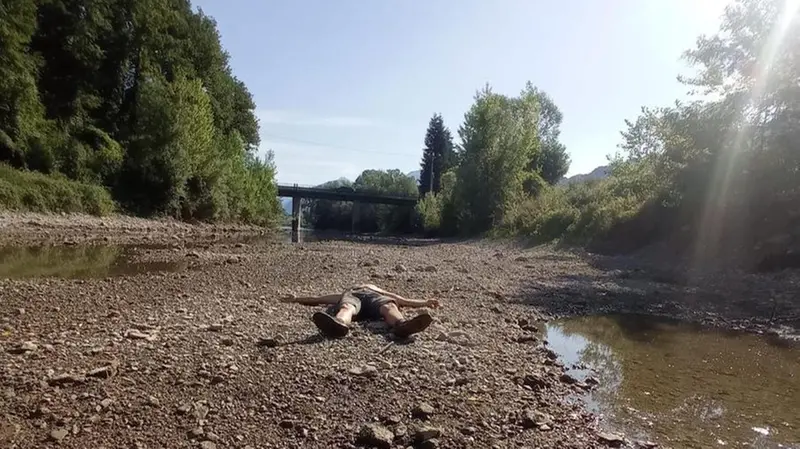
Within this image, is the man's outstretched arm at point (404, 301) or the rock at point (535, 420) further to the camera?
the man's outstretched arm at point (404, 301)

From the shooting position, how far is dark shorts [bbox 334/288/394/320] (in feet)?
26.4

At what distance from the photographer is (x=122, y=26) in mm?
43406

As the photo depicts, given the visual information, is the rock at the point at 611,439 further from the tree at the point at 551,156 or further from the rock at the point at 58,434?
the tree at the point at 551,156

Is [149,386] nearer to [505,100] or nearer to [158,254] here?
[158,254]

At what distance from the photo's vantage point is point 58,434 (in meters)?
3.82

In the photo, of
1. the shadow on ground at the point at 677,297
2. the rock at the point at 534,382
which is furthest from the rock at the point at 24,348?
the shadow on ground at the point at 677,297

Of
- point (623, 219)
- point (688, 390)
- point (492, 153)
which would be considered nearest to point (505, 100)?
point (492, 153)

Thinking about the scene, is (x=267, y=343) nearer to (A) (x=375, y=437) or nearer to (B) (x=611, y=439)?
(A) (x=375, y=437)

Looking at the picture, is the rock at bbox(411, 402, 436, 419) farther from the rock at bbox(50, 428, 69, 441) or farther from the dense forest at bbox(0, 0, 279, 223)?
the dense forest at bbox(0, 0, 279, 223)

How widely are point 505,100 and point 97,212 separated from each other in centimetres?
3535

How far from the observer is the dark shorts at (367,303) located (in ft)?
26.4

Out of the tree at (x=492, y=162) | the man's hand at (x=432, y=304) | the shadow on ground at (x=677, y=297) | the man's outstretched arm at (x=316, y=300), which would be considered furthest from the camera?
the tree at (x=492, y=162)

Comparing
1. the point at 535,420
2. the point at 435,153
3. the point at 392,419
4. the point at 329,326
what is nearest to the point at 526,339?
the point at 329,326

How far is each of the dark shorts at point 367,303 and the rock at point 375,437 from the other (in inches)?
143
